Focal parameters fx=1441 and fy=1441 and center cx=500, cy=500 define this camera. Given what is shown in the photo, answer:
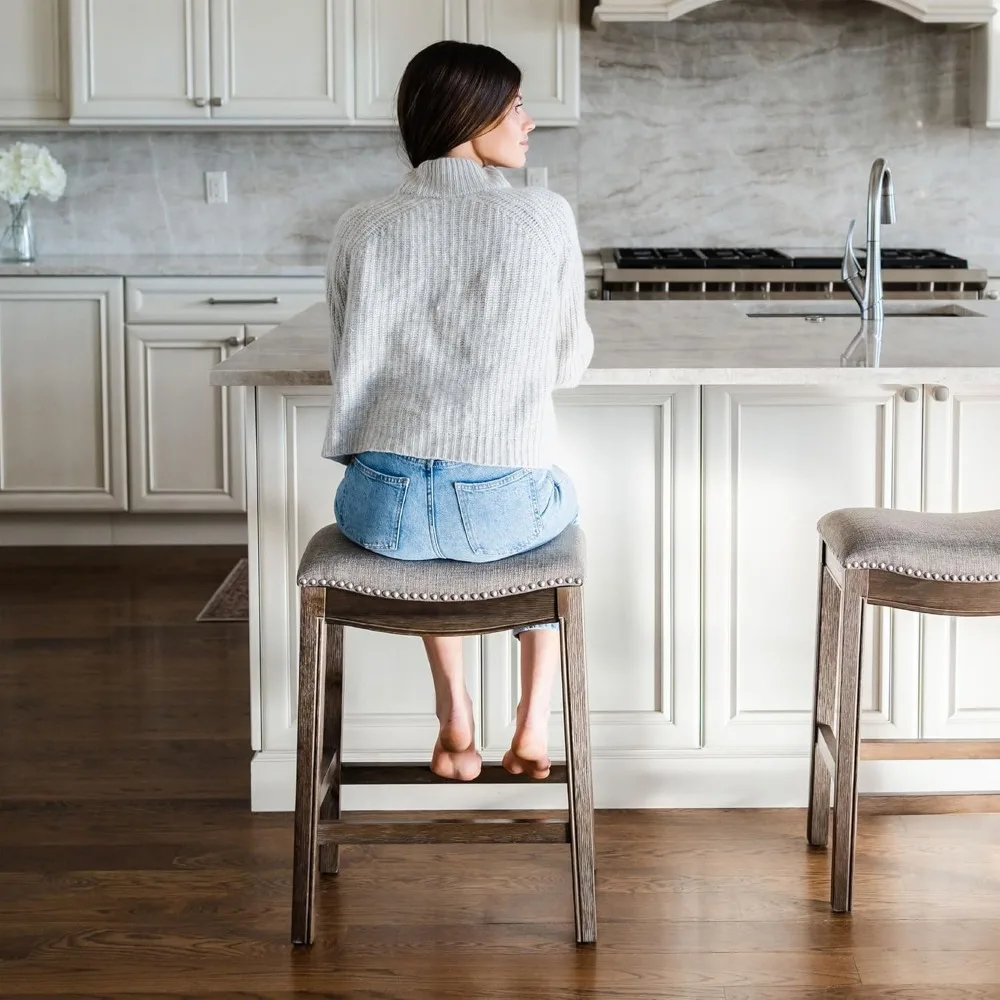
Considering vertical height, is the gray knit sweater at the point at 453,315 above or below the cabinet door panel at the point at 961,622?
above

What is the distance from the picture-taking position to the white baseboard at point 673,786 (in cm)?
260

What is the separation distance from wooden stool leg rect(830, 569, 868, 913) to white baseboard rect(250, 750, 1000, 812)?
0.46 metres

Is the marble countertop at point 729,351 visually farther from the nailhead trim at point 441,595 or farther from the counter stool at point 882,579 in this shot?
the nailhead trim at point 441,595

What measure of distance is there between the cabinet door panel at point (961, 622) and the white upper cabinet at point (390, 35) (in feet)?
8.42

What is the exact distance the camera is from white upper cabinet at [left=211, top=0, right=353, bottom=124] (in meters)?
4.53

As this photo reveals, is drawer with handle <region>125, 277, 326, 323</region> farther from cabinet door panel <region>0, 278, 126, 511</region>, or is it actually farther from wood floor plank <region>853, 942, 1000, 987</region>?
wood floor plank <region>853, 942, 1000, 987</region>

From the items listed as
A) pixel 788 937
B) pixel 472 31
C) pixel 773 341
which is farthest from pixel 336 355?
pixel 472 31

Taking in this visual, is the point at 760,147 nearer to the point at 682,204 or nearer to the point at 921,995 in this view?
the point at 682,204

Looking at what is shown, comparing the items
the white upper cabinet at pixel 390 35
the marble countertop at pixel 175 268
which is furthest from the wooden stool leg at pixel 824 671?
the white upper cabinet at pixel 390 35

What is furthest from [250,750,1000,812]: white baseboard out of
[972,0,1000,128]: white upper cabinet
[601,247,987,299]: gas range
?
[972,0,1000,128]: white upper cabinet

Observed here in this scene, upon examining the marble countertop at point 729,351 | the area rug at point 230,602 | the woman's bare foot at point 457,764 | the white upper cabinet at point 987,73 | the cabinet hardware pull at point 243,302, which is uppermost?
the white upper cabinet at point 987,73

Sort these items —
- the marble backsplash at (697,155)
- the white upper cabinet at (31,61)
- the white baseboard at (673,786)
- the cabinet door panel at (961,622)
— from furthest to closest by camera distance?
1. the marble backsplash at (697,155)
2. the white upper cabinet at (31,61)
3. the white baseboard at (673,786)
4. the cabinet door panel at (961,622)

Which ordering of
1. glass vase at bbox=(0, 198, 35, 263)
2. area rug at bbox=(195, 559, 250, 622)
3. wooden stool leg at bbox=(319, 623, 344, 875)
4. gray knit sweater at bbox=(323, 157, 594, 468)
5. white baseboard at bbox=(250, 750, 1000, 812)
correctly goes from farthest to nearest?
glass vase at bbox=(0, 198, 35, 263) → area rug at bbox=(195, 559, 250, 622) → white baseboard at bbox=(250, 750, 1000, 812) → wooden stool leg at bbox=(319, 623, 344, 875) → gray knit sweater at bbox=(323, 157, 594, 468)

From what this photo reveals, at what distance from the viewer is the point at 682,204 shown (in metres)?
4.98
